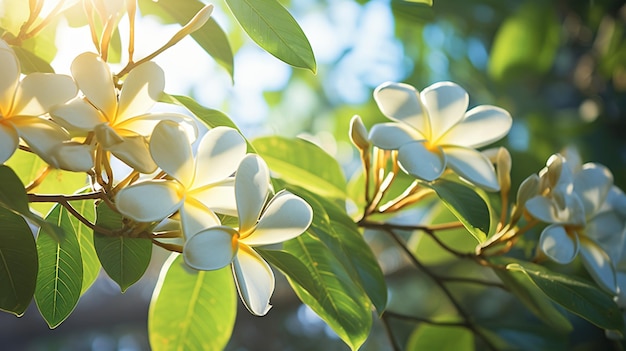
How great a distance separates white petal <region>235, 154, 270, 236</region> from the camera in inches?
15.8

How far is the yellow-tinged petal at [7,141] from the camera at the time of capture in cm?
36

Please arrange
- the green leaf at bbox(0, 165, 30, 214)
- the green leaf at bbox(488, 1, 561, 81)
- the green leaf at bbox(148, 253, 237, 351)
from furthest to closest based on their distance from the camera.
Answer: the green leaf at bbox(488, 1, 561, 81), the green leaf at bbox(148, 253, 237, 351), the green leaf at bbox(0, 165, 30, 214)

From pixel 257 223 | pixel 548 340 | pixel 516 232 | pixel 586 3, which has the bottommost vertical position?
pixel 548 340

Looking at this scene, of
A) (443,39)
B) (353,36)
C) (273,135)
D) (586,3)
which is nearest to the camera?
(273,135)

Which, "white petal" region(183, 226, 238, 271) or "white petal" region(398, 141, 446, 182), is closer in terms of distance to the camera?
"white petal" region(183, 226, 238, 271)

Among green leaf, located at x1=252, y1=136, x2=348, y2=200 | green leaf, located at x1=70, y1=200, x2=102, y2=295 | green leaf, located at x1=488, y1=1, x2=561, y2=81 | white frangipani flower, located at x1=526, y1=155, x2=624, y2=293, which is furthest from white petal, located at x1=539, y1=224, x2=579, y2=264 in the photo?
green leaf, located at x1=488, y1=1, x2=561, y2=81

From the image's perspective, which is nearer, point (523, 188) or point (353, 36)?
point (523, 188)

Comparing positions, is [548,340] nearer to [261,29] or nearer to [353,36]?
[261,29]

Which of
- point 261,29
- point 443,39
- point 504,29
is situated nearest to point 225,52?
point 261,29

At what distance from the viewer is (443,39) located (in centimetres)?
171

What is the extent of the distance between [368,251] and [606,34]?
127cm

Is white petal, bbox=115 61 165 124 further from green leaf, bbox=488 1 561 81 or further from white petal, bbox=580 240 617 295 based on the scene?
green leaf, bbox=488 1 561 81

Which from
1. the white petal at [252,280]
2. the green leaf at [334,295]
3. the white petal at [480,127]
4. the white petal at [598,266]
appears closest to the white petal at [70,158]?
the white petal at [252,280]

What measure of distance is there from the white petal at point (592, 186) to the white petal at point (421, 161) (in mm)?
191
